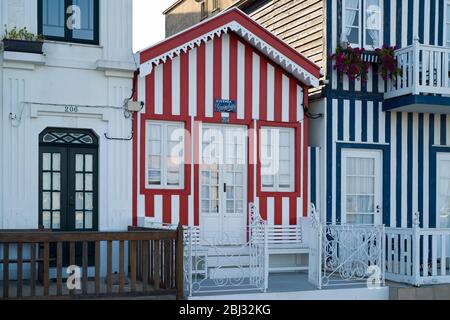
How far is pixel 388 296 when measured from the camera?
390 inches

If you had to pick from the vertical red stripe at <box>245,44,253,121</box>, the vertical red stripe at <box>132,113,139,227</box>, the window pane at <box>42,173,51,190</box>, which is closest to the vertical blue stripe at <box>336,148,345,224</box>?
the vertical red stripe at <box>245,44,253,121</box>

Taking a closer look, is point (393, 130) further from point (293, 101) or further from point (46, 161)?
point (46, 161)

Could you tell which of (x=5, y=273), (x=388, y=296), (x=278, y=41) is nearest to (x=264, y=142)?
(x=278, y=41)

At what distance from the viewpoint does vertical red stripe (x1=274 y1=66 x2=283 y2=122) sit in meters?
11.7

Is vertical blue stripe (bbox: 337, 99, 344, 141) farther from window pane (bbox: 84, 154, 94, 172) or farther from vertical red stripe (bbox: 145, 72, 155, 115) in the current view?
window pane (bbox: 84, 154, 94, 172)

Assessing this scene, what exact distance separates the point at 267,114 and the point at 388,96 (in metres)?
2.42

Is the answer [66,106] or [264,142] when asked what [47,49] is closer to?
[66,106]

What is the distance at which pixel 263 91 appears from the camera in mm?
11688

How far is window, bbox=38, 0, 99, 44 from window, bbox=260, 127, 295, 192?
345 centimetres

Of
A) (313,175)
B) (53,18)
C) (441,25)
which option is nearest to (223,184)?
(313,175)

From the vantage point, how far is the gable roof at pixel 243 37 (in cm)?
1058

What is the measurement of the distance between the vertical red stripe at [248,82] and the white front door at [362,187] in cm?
201

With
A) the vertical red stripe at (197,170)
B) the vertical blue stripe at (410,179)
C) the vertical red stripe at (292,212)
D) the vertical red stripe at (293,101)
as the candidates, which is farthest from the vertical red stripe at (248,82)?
the vertical blue stripe at (410,179)

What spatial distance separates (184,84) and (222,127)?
1.01 metres
